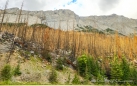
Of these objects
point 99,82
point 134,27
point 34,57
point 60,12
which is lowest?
point 99,82

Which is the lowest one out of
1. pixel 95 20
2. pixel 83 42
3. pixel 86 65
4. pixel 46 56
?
pixel 86 65

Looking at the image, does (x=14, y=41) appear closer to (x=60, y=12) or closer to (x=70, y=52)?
(x=70, y=52)

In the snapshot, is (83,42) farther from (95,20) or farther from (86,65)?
(95,20)

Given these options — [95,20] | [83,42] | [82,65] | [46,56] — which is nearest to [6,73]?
[46,56]

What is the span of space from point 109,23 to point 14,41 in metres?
112

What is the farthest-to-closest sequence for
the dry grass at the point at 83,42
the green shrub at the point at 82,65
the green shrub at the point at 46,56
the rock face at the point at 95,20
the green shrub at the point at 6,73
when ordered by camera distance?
1. the rock face at the point at 95,20
2. the dry grass at the point at 83,42
3. the green shrub at the point at 46,56
4. the green shrub at the point at 82,65
5. the green shrub at the point at 6,73

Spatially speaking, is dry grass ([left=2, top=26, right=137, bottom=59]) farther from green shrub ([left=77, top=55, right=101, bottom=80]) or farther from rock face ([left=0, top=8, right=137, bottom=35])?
rock face ([left=0, top=8, right=137, bottom=35])

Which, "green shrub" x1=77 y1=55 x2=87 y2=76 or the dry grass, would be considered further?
the dry grass

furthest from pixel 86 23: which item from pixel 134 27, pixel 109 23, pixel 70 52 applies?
pixel 70 52

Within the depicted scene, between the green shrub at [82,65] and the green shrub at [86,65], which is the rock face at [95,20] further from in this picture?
the green shrub at [86,65]

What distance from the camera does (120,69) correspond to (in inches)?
1528

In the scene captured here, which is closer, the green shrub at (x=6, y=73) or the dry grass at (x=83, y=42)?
the green shrub at (x=6, y=73)

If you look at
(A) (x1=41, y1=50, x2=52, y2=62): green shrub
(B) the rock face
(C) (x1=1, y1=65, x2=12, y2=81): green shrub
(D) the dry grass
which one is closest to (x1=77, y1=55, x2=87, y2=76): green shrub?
(A) (x1=41, y1=50, x2=52, y2=62): green shrub

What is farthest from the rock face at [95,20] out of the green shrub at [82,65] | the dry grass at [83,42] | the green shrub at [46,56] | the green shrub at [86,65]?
the green shrub at [86,65]
